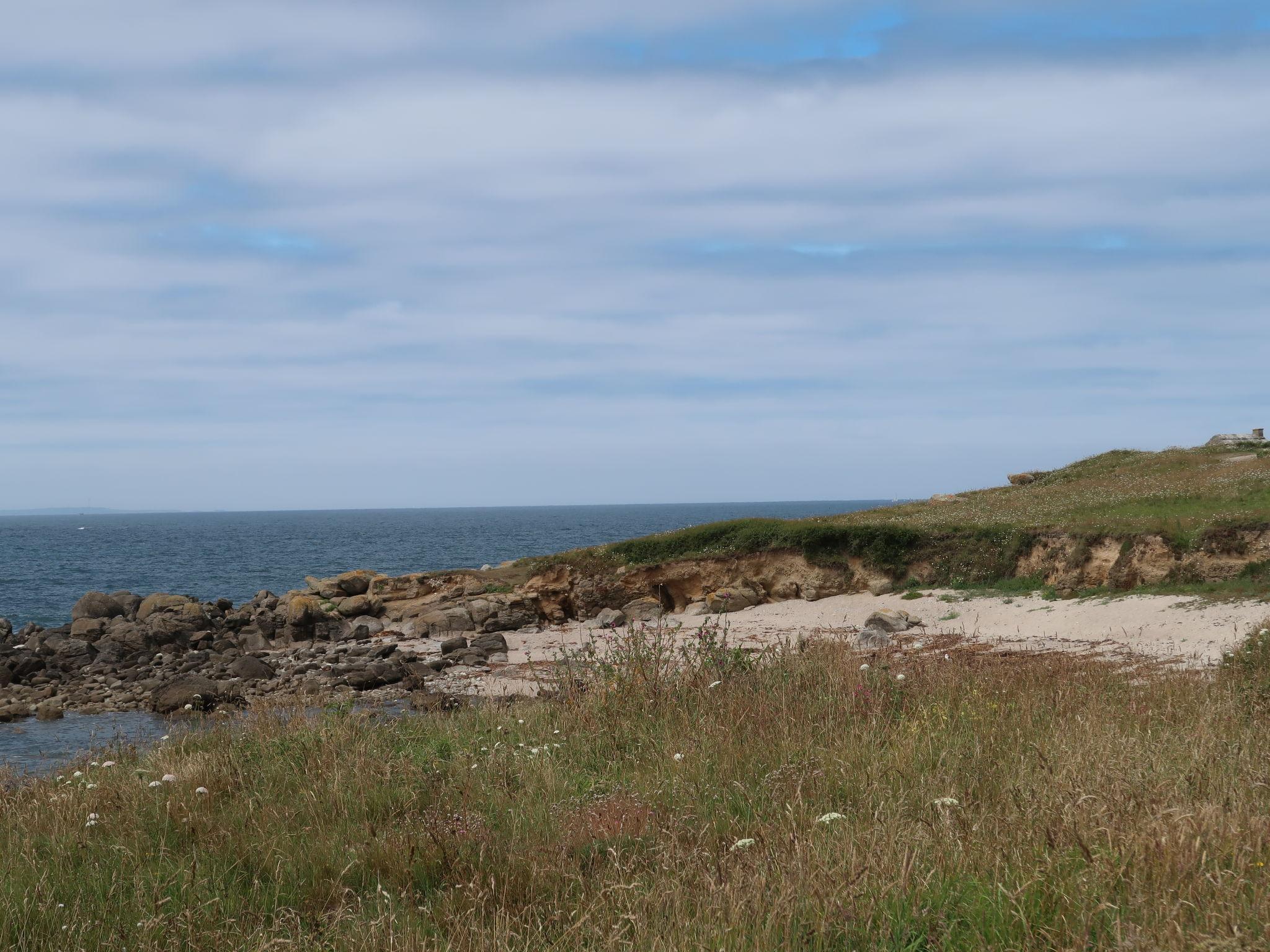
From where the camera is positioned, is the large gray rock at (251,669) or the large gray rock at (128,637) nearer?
the large gray rock at (251,669)

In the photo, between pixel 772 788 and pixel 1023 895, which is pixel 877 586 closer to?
pixel 772 788

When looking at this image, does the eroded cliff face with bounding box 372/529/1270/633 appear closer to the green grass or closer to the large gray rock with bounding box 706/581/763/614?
the large gray rock with bounding box 706/581/763/614

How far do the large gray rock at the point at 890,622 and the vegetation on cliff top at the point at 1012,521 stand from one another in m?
4.70

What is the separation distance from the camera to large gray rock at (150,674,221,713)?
797 inches

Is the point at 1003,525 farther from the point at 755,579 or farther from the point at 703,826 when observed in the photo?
the point at 703,826

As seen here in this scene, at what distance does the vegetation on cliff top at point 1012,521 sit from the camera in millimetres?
22922

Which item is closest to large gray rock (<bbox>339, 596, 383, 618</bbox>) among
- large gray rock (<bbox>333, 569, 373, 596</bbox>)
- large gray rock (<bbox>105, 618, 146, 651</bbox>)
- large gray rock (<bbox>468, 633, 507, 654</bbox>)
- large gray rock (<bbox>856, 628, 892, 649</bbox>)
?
large gray rock (<bbox>333, 569, 373, 596</bbox>)

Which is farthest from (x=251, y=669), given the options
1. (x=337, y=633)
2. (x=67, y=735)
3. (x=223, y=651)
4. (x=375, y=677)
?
(x=337, y=633)

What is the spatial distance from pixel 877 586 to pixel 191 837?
2204 centimetres

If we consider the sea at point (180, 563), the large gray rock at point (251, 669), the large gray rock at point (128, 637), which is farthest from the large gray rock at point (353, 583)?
the large gray rock at point (251, 669)

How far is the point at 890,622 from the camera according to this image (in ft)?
68.4

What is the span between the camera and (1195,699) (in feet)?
27.7

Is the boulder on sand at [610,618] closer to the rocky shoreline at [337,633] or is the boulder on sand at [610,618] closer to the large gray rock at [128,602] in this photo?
the rocky shoreline at [337,633]

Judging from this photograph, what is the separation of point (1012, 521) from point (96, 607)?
34470 mm
